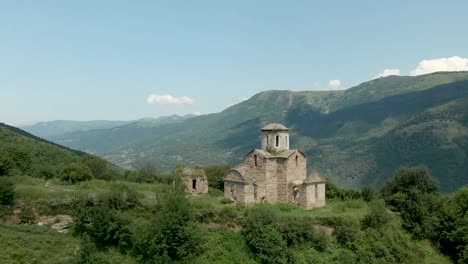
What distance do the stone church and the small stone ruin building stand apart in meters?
3.42

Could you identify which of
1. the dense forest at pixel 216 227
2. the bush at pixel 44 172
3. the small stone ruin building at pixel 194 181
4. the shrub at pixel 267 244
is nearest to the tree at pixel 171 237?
the dense forest at pixel 216 227

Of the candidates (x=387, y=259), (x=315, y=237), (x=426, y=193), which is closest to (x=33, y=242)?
(x=315, y=237)

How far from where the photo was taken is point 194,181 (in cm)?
3294

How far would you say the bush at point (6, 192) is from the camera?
22420mm

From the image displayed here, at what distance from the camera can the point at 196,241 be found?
70.0 feet

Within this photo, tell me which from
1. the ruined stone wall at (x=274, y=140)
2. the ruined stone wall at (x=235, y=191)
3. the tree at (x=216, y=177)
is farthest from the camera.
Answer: the tree at (x=216, y=177)

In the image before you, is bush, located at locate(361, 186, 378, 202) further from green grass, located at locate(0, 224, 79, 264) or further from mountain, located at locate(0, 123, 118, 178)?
mountain, located at locate(0, 123, 118, 178)

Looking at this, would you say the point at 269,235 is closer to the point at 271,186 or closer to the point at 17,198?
the point at 271,186

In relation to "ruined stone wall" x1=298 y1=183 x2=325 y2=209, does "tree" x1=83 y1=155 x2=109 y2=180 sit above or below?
above

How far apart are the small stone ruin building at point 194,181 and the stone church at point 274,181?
3416mm

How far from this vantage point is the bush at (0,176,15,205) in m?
22.4

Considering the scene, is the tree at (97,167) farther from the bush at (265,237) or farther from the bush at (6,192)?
the bush at (265,237)

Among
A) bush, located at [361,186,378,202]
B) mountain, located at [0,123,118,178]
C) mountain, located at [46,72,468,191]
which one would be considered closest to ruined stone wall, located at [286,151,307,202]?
bush, located at [361,186,378,202]

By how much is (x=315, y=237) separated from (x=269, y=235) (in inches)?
122
